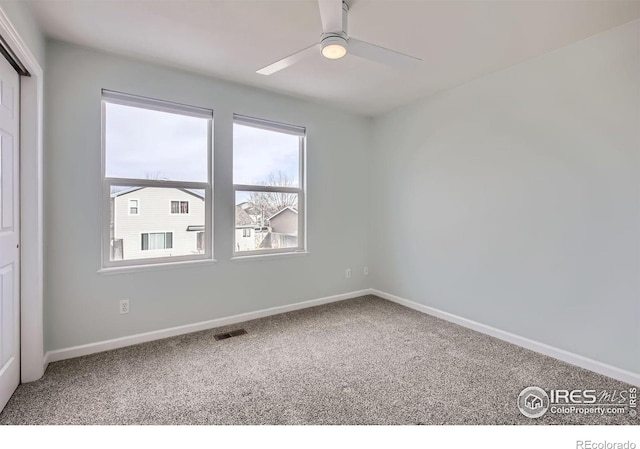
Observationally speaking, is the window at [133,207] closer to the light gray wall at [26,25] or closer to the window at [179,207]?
the window at [179,207]

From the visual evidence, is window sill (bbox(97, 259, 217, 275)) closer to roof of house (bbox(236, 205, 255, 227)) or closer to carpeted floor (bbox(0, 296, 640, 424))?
roof of house (bbox(236, 205, 255, 227))

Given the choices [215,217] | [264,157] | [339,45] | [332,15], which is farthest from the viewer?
[264,157]

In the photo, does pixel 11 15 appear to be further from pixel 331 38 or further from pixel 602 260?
pixel 602 260

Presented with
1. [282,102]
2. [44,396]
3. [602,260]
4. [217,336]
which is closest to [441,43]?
[282,102]

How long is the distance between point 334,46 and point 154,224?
7.18 ft

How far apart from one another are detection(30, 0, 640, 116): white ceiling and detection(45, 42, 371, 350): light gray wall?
0.24 meters

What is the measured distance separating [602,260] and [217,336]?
3197 mm

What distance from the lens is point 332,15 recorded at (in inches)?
65.4

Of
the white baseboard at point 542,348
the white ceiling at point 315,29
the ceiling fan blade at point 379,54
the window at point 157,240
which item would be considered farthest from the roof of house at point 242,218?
the white baseboard at point 542,348

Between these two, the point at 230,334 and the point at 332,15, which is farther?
the point at 230,334

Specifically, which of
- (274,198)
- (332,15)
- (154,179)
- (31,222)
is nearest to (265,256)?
(274,198)

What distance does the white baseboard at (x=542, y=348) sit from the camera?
221 centimetres

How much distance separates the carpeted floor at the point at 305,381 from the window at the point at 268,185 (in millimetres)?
1039

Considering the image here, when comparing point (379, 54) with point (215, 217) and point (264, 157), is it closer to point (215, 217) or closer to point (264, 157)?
point (264, 157)
